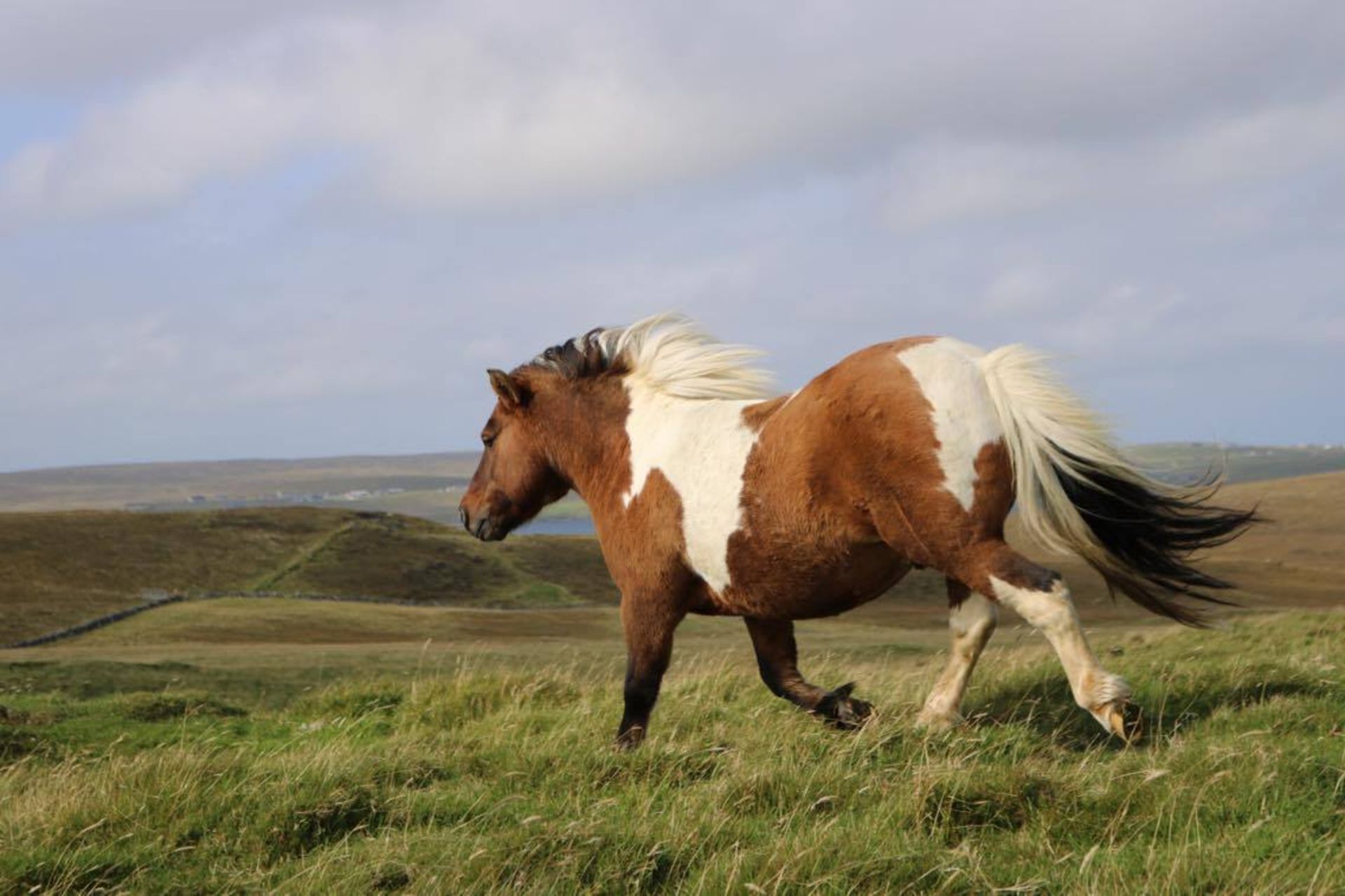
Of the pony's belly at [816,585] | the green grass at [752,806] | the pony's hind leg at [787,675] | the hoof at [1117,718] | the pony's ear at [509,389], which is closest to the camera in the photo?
the green grass at [752,806]

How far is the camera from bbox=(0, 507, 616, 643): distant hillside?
5666 centimetres

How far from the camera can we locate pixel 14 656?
29.5m

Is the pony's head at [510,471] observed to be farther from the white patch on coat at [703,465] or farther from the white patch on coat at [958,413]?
the white patch on coat at [958,413]

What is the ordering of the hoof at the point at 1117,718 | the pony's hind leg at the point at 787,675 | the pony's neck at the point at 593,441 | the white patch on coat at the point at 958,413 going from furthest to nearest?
the pony's neck at the point at 593,441 < the pony's hind leg at the point at 787,675 < the white patch on coat at the point at 958,413 < the hoof at the point at 1117,718

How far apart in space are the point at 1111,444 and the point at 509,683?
6.16 m

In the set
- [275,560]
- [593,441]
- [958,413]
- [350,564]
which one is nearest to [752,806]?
[958,413]

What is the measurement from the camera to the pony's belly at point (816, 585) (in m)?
7.04

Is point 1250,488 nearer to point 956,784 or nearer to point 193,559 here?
point 193,559

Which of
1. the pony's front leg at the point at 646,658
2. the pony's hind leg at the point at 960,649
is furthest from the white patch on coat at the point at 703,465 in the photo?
the pony's hind leg at the point at 960,649

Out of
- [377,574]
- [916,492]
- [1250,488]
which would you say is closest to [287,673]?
[916,492]

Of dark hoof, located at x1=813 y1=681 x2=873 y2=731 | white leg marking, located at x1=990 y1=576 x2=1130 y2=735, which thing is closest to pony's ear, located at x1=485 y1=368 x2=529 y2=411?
dark hoof, located at x1=813 y1=681 x2=873 y2=731

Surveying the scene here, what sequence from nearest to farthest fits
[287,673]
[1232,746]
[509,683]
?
[1232,746]
[509,683]
[287,673]

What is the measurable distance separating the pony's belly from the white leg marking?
84 cm

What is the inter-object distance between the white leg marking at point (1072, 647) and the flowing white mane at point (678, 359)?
2744 millimetres
